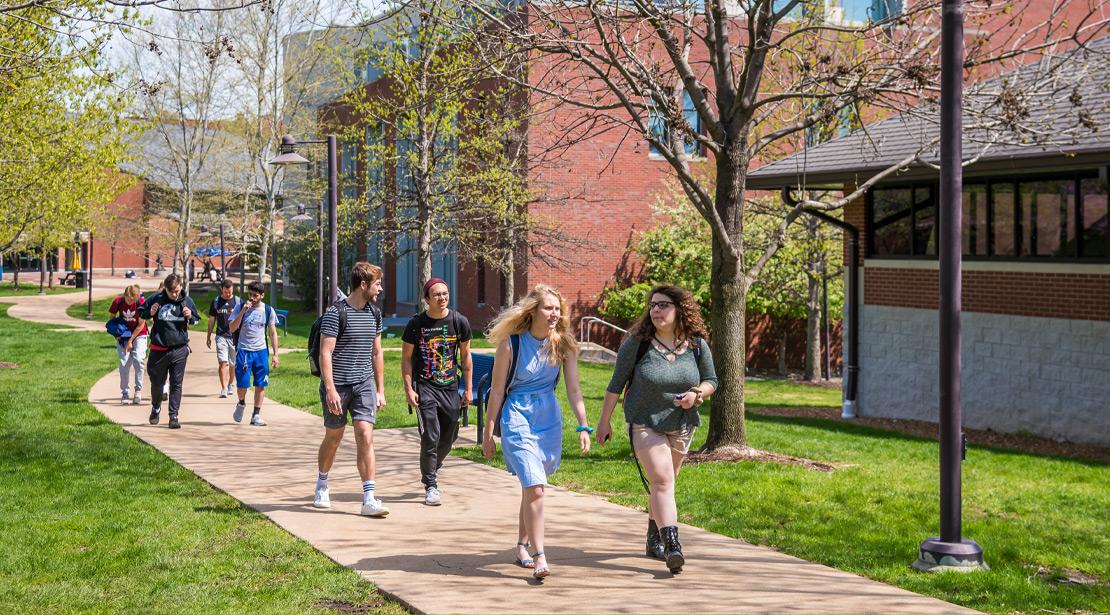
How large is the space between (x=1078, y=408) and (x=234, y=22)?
1020 inches

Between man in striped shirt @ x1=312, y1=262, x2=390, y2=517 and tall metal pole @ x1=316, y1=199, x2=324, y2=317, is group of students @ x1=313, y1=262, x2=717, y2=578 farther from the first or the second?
tall metal pole @ x1=316, y1=199, x2=324, y2=317

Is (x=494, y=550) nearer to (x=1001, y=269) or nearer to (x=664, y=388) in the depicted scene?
(x=664, y=388)

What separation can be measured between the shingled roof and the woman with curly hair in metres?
5.31

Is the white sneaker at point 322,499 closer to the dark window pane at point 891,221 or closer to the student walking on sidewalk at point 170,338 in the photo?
the student walking on sidewalk at point 170,338

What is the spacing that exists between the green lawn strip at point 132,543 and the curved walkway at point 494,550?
28 centimetres

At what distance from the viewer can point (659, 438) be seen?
7.06 meters

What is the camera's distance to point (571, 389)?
715cm

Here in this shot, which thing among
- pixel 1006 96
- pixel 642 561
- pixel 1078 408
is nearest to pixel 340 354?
pixel 642 561

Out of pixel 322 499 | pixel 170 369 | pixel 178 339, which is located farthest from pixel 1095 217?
pixel 170 369

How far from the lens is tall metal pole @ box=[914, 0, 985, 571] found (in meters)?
7.33

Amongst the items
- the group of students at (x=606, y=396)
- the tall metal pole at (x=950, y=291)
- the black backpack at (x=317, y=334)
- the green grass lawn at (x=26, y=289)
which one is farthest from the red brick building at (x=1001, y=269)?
the green grass lawn at (x=26, y=289)

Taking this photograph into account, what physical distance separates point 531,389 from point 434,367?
6.95ft

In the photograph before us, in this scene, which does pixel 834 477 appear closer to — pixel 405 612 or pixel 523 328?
pixel 523 328

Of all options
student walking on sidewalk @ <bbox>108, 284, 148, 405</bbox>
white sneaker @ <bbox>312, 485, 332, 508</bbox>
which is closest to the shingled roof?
white sneaker @ <bbox>312, 485, 332, 508</bbox>
